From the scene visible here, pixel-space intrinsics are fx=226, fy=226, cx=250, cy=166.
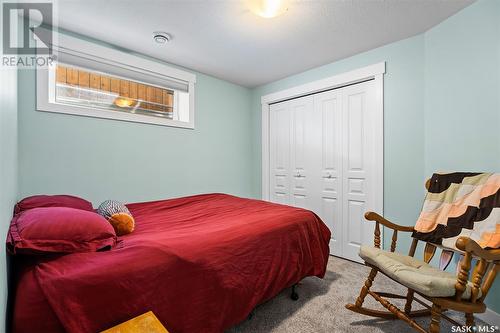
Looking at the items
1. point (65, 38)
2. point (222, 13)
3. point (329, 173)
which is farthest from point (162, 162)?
point (329, 173)

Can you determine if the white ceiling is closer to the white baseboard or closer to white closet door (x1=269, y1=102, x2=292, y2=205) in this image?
white closet door (x1=269, y1=102, x2=292, y2=205)

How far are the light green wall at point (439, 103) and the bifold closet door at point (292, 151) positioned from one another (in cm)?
80

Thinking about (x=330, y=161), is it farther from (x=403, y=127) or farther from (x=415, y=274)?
(x=415, y=274)

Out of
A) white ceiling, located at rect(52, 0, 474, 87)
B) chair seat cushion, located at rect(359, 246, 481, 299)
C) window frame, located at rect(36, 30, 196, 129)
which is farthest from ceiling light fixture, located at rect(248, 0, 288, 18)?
chair seat cushion, located at rect(359, 246, 481, 299)

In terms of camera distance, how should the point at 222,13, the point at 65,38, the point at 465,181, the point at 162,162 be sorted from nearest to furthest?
the point at 465,181 < the point at 222,13 < the point at 65,38 < the point at 162,162

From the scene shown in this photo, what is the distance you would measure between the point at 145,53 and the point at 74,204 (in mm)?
1942

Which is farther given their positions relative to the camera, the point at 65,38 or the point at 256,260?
the point at 65,38

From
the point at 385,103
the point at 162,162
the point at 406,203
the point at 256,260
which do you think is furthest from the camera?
the point at 162,162

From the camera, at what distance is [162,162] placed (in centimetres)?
292

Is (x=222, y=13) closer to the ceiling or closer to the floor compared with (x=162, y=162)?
closer to the ceiling

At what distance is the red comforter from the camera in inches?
35.9

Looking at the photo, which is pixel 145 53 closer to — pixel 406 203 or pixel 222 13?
pixel 222 13

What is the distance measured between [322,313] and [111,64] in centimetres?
321

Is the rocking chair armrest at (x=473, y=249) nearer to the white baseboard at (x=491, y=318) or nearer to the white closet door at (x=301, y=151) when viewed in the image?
the white baseboard at (x=491, y=318)
